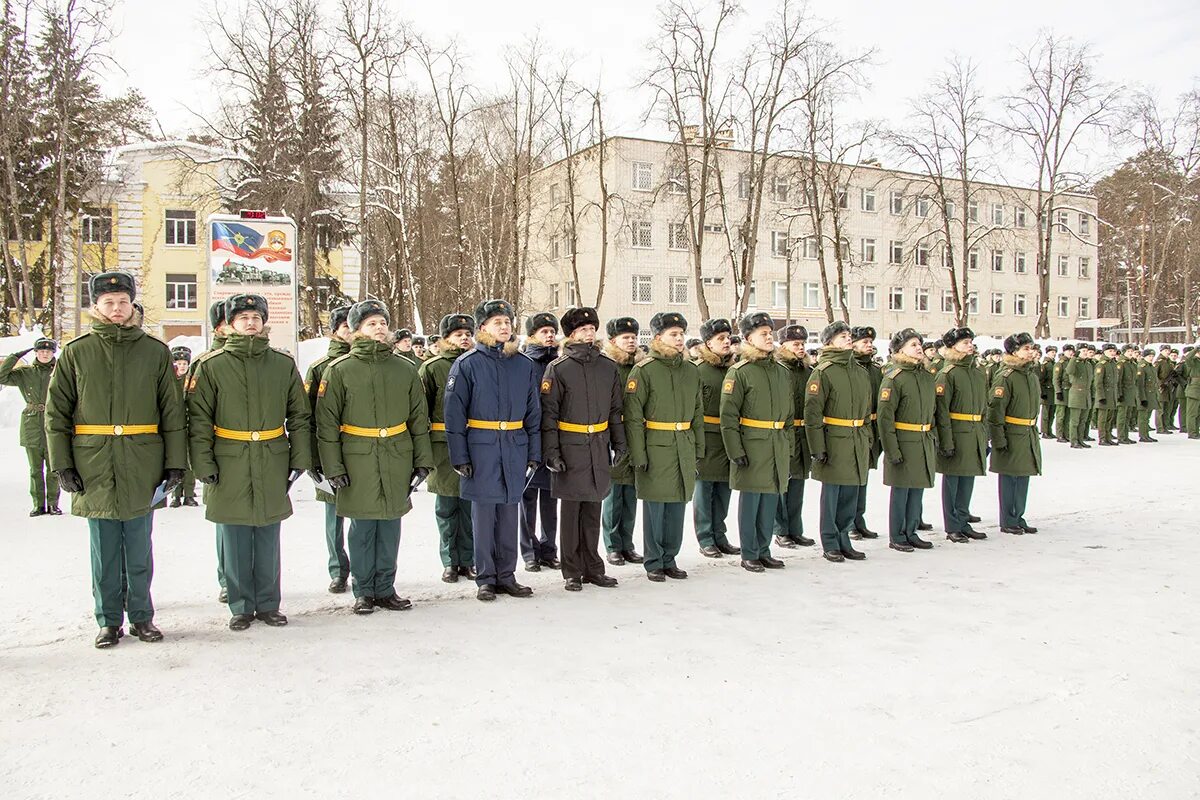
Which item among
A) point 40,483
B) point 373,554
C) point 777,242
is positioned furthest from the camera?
point 777,242

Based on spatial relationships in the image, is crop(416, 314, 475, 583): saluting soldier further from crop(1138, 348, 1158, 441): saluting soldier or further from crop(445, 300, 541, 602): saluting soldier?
crop(1138, 348, 1158, 441): saluting soldier

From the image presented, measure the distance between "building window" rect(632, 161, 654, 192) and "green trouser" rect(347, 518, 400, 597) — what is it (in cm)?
3982

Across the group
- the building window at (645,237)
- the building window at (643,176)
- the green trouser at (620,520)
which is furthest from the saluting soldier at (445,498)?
the building window at (643,176)

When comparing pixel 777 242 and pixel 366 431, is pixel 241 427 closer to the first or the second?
pixel 366 431

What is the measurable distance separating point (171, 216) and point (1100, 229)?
213 feet

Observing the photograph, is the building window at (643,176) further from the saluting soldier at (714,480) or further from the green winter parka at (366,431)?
the green winter parka at (366,431)

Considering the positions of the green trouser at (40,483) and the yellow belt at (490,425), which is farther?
the green trouser at (40,483)

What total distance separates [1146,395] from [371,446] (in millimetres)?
18391

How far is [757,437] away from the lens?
7367 millimetres

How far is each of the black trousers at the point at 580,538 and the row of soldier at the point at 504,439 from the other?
0.05ft

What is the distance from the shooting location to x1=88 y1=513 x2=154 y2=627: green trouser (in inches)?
204

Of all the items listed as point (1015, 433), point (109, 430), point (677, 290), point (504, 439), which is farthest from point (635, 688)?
point (677, 290)

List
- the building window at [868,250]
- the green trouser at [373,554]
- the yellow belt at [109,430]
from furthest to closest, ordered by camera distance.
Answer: the building window at [868,250] → the green trouser at [373,554] → the yellow belt at [109,430]

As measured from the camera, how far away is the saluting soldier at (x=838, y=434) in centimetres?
777
